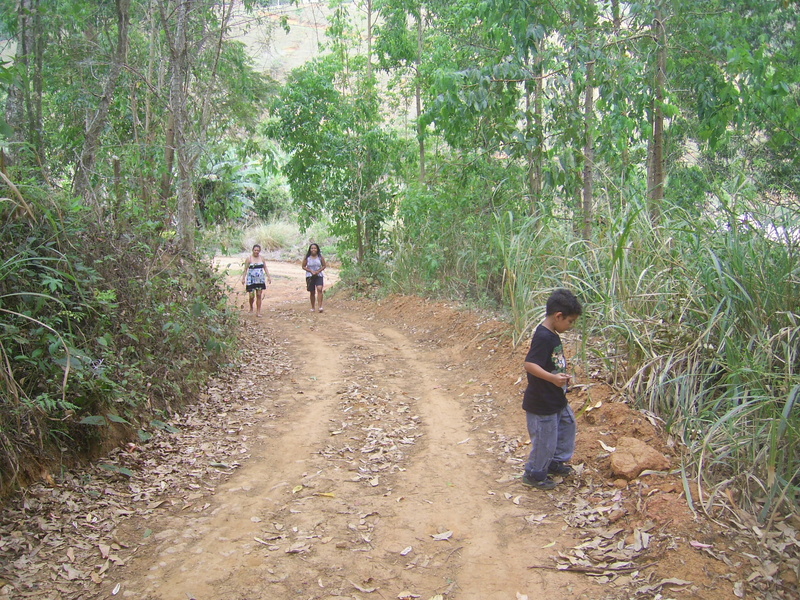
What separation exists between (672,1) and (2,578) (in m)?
7.73

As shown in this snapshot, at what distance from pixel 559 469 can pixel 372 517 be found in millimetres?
1516

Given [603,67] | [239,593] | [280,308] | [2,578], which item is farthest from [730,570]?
[280,308]

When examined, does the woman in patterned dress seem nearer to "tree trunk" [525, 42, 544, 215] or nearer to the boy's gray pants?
"tree trunk" [525, 42, 544, 215]

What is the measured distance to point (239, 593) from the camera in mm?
3504

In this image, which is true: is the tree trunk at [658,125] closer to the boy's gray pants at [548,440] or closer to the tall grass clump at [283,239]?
the boy's gray pants at [548,440]

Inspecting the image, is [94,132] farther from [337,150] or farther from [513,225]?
[337,150]

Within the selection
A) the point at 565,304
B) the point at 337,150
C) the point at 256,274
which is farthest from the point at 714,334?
the point at 337,150

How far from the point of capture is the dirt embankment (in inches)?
140

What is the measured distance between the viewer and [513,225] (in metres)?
9.43

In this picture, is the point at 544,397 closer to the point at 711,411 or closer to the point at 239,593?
the point at 711,411

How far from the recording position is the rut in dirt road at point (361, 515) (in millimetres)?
3631

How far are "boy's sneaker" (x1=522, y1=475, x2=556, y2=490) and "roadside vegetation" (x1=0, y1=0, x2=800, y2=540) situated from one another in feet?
3.11

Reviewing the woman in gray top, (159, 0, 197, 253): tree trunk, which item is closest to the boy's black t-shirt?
(159, 0, 197, 253): tree trunk

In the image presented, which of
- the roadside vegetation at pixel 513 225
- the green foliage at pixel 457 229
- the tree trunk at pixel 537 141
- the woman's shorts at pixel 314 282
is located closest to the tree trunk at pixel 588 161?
the roadside vegetation at pixel 513 225
